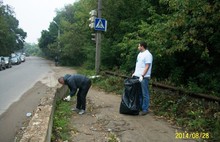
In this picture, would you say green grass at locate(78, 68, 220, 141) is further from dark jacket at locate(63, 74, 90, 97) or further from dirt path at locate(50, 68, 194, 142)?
dark jacket at locate(63, 74, 90, 97)

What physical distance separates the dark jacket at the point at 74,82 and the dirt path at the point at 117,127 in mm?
697

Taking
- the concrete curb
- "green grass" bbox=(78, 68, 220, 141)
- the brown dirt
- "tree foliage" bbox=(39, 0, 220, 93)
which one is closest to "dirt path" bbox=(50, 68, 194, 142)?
the brown dirt

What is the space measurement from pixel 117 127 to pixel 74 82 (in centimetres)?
186

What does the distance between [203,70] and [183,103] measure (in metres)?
2.73

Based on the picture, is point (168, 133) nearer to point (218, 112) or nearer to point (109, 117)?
point (218, 112)

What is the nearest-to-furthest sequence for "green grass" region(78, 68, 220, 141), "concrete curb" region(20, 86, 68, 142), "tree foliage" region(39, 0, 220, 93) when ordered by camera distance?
"concrete curb" region(20, 86, 68, 142)
"green grass" region(78, 68, 220, 141)
"tree foliage" region(39, 0, 220, 93)

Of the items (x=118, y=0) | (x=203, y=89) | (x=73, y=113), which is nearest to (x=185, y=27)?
(x=203, y=89)

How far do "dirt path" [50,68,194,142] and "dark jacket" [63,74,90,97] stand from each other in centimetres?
70

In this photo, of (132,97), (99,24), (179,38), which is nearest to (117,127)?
(132,97)

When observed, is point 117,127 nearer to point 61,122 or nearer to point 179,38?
point 61,122

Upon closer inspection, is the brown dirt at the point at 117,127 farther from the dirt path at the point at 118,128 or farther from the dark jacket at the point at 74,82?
the dark jacket at the point at 74,82

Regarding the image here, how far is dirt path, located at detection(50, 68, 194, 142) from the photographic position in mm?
5574

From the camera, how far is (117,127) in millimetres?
6273

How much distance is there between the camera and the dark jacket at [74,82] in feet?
24.4
